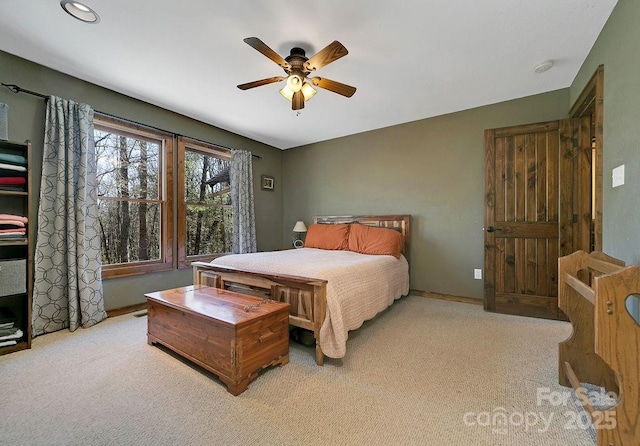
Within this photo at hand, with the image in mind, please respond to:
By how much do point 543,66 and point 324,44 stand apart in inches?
78.5

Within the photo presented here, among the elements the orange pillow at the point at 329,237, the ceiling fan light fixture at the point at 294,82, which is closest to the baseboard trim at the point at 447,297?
the orange pillow at the point at 329,237

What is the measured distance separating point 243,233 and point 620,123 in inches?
160

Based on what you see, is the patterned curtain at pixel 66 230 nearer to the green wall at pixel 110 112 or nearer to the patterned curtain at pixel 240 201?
the green wall at pixel 110 112

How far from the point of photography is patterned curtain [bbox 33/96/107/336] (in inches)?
98.0

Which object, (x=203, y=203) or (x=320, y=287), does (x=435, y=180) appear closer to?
(x=320, y=287)

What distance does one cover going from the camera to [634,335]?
1.04m

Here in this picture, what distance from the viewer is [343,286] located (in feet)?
7.09

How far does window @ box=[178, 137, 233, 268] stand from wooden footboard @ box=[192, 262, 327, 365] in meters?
1.31

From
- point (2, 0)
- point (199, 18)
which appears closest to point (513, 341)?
point (199, 18)

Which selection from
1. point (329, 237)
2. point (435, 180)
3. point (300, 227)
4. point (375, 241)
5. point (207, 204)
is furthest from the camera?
point (300, 227)

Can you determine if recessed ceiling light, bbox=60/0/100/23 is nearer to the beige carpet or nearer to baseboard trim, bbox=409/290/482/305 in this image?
the beige carpet

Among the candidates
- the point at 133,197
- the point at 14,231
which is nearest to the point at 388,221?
the point at 133,197

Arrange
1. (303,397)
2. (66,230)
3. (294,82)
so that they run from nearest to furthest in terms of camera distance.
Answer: (303,397) < (294,82) < (66,230)

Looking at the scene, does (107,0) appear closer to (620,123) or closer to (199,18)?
(199,18)
